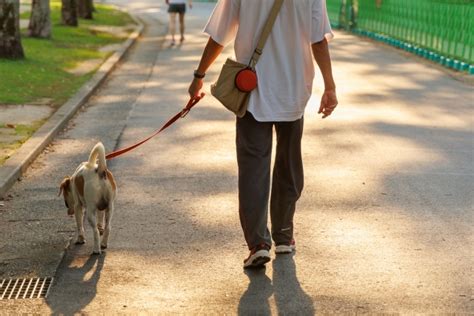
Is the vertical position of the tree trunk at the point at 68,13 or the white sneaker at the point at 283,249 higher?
the white sneaker at the point at 283,249

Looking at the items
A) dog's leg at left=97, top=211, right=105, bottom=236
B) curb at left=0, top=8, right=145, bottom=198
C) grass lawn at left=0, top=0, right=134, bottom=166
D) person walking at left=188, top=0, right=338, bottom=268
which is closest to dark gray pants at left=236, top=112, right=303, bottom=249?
person walking at left=188, top=0, right=338, bottom=268

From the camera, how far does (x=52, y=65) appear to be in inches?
665

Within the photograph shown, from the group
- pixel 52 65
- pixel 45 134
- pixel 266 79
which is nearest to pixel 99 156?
pixel 266 79

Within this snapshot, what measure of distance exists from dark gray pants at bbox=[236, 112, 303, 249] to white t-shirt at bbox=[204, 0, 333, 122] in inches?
4.3

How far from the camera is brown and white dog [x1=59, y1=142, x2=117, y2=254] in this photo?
5.88m

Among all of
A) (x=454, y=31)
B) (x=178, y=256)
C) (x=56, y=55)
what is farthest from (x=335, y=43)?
(x=178, y=256)

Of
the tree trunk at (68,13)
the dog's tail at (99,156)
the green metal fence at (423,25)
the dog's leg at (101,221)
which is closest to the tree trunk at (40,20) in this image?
the tree trunk at (68,13)

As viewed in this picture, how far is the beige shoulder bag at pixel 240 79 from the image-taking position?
18.0ft

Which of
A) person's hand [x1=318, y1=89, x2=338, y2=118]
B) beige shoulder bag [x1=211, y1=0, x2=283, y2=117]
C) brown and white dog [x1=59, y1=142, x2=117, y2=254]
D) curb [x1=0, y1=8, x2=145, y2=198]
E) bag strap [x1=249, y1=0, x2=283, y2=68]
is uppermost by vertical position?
bag strap [x1=249, y1=0, x2=283, y2=68]

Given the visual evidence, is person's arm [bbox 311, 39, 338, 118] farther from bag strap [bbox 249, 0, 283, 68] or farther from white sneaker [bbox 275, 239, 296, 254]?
white sneaker [bbox 275, 239, 296, 254]

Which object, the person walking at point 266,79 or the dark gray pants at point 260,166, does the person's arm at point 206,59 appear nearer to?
the person walking at point 266,79

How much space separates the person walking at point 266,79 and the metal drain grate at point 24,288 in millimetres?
1156

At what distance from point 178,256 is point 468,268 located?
1718mm

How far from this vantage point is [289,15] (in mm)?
5516
